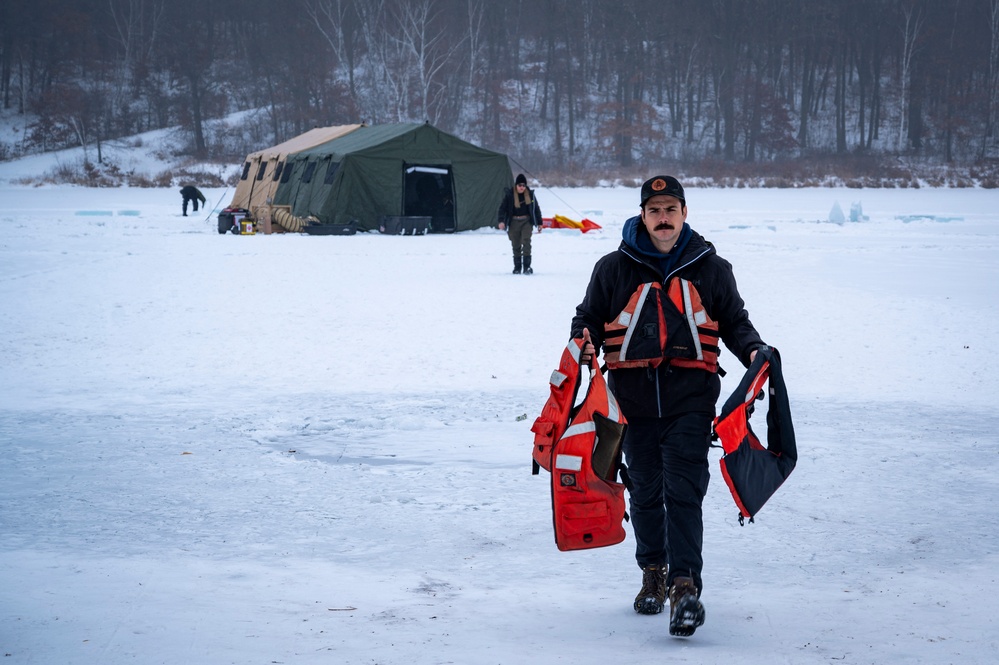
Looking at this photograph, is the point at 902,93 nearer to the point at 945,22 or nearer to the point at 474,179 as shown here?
the point at 945,22

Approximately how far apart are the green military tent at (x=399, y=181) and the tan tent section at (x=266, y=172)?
0.83 meters

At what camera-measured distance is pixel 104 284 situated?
14242 mm

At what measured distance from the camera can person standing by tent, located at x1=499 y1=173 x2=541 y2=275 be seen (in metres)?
15.5

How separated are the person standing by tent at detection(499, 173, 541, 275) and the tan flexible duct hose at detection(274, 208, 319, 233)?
34.3 feet

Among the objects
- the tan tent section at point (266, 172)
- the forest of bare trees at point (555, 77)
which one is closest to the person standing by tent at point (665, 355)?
the tan tent section at point (266, 172)

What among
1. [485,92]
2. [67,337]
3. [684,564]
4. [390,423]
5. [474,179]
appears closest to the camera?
[684,564]

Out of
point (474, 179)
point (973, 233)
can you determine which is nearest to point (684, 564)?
point (973, 233)

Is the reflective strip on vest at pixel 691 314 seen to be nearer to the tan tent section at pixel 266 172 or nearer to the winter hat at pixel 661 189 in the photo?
the winter hat at pixel 661 189

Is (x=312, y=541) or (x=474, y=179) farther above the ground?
(x=474, y=179)

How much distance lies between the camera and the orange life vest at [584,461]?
3744 millimetres

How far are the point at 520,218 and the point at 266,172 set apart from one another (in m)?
16.0

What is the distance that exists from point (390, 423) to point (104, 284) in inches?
340

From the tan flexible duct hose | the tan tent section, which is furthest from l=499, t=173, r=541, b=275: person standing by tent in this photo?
the tan tent section

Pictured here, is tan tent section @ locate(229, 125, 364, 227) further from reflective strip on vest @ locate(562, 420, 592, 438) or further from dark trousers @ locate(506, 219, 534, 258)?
reflective strip on vest @ locate(562, 420, 592, 438)
